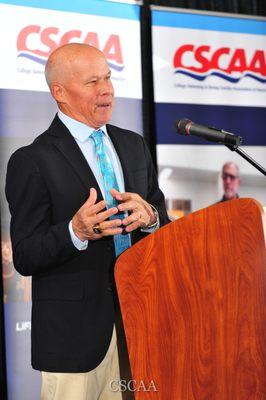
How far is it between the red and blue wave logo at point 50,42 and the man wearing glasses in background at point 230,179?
109 centimetres

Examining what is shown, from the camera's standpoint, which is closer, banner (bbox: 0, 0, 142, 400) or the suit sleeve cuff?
the suit sleeve cuff

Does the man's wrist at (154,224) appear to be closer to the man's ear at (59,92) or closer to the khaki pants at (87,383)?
the khaki pants at (87,383)

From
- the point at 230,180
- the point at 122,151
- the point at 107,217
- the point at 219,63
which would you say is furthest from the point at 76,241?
the point at 219,63

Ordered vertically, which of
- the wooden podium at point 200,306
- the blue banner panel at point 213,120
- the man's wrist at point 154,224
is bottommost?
the wooden podium at point 200,306

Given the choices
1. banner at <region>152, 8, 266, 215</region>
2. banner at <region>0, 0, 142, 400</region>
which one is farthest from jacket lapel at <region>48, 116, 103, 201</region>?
banner at <region>152, 8, 266, 215</region>

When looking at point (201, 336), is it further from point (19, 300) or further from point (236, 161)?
point (236, 161)

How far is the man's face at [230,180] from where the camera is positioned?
455cm

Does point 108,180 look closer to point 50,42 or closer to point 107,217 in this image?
point 107,217

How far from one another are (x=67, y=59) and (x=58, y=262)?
2.56 feet

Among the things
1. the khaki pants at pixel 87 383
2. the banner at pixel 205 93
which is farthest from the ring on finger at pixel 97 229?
the banner at pixel 205 93

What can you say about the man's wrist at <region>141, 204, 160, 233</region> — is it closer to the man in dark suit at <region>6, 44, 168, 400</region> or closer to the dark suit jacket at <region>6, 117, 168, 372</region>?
the man in dark suit at <region>6, 44, 168, 400</region>

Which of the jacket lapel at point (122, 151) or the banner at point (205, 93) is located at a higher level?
the banner at point (205, 93)

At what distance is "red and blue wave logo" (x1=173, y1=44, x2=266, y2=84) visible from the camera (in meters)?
4.48

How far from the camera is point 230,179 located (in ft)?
15.0
